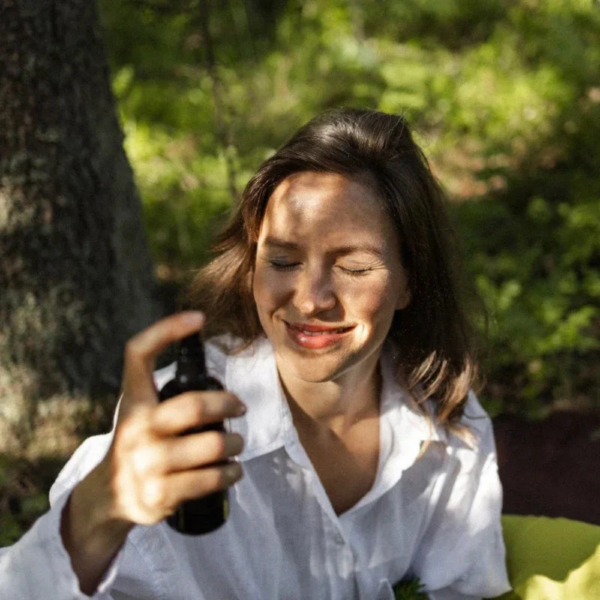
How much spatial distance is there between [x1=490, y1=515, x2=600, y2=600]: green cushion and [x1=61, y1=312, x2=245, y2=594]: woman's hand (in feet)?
5.70

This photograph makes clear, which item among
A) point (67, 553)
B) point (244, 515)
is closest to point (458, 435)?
point (244, 515)

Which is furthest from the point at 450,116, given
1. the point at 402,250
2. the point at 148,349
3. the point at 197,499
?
the point at 148,349

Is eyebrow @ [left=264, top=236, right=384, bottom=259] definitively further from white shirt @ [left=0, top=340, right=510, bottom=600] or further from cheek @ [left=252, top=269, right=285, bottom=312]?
white shirt @ [left=0, top=340, right=510, bottom=600]

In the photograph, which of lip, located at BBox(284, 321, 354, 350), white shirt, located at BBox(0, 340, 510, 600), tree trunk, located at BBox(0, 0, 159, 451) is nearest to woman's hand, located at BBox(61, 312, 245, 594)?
white shirt, located at BBox(0, 340, 510, 600)

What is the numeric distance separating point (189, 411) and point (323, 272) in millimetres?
859

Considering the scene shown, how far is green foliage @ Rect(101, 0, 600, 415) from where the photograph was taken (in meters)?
4.68

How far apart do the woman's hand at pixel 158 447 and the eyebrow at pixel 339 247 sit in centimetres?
77

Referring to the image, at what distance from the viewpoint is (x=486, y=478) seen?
9.05 ft

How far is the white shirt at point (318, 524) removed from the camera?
219 cm

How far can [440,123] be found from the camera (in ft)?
22.1

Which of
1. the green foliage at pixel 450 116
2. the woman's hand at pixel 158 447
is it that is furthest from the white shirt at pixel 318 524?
the green foliage at pixel 450 116

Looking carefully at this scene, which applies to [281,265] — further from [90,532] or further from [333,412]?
[90,532]

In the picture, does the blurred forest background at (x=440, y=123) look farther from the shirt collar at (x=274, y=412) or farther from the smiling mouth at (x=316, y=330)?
the smiling mouth at (x=316, y=330)

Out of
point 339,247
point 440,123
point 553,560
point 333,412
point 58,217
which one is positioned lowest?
point 553,560
